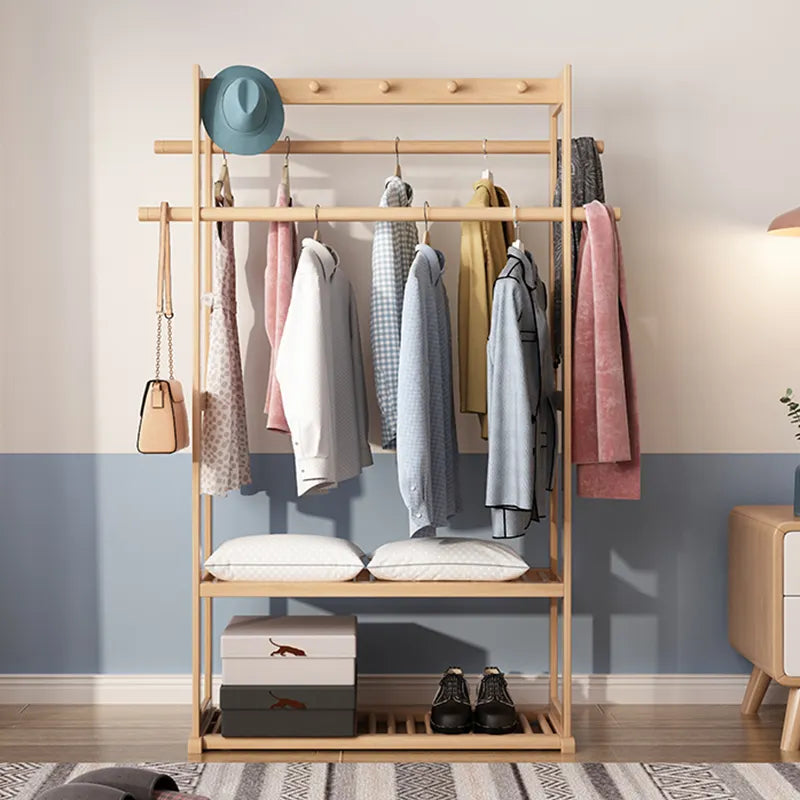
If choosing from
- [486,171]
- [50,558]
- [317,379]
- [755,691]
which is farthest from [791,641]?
[50,558]

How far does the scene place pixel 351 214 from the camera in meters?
2.87

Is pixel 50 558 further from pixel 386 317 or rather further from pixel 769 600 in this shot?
pixel 769 600

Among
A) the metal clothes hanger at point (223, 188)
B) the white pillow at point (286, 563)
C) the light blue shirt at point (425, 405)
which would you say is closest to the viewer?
the light blue shirt at point (425, 405)

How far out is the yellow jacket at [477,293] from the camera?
309cm

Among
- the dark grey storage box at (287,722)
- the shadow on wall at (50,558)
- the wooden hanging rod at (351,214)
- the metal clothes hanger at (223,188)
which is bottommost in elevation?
the dark grey storage box at (287,722)

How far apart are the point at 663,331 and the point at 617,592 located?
862 millimetres

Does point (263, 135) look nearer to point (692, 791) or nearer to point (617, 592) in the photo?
point (617, 592)

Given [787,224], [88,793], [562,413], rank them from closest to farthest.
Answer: [88,793], [562,413], [787,224]

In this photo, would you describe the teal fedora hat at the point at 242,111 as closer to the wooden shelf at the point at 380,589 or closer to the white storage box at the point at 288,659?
the wooden shelf at the point at 380,589

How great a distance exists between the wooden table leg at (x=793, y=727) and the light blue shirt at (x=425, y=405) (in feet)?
3.63

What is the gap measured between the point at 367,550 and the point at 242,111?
1.43 meters

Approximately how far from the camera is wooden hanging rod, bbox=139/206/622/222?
287 cm

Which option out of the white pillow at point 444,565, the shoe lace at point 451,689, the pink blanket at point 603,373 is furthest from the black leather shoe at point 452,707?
the pink blanket at point 603,373

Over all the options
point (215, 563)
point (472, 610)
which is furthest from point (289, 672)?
point (472, 610)
